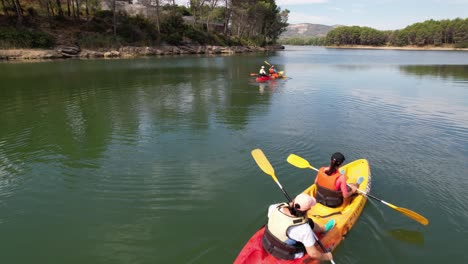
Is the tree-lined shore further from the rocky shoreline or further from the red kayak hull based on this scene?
the red kayak hull

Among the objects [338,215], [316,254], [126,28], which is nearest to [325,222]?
[338,215]

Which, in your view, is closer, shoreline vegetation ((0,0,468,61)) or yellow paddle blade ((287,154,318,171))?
yellow paddle blade ((287,154,318,171))

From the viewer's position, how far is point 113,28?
52688 millimetres

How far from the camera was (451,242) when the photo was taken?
6605 millimetres

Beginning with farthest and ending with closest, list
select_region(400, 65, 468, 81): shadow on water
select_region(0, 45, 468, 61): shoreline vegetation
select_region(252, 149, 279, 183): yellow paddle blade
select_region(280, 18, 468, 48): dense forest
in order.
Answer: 1. select_region(280, 18, 468, 48): dense forest
2. select_region(0, 45, 468, 61): shoreline vegetation
3. select_region(400, 65, 468, 81): shadow on water
4. select_region(252, 149, 279, 183): yellow paddle blade

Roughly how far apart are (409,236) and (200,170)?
5457 mm

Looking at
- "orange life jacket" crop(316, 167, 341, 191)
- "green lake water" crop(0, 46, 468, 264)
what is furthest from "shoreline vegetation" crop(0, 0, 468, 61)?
"orange life jacket" crop(316, 167, 341, 191)

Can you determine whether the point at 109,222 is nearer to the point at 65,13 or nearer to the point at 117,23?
the point at 117,23

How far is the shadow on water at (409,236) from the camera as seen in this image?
21.6 ft

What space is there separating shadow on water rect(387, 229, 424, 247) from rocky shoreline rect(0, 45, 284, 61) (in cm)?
4420

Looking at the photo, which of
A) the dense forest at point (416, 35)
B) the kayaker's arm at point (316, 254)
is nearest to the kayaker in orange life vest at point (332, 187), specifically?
the kayaker's arm at point (316, 254)

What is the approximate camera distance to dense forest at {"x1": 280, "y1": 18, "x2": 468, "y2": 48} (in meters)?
113

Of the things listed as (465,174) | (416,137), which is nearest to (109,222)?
(465,174)

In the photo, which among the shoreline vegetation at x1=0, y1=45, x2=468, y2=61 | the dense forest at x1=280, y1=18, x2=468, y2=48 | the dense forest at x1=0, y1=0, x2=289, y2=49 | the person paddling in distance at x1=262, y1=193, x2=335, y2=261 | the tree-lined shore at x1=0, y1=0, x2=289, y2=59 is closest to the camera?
the person paddling in distance at x1=262, y1=193, x2=335, y2=261
